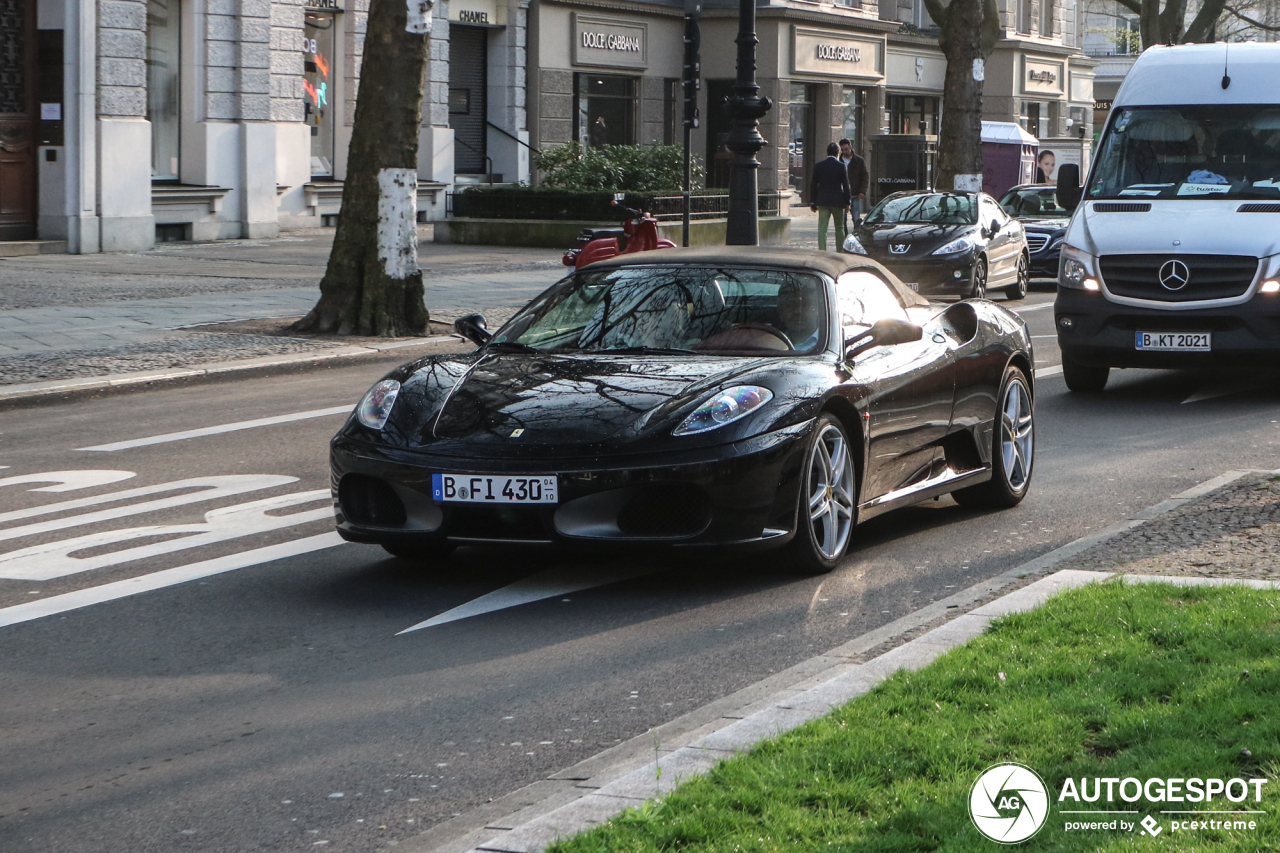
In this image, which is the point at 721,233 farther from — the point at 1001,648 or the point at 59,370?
the point at 1001,648

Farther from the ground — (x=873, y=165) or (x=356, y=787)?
(x=873, y=165)

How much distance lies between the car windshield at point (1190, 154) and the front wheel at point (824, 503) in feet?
24.5

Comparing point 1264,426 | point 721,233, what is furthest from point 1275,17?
point 1264,426

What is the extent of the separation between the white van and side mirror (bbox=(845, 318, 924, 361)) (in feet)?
19.3

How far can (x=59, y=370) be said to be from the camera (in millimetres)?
14023

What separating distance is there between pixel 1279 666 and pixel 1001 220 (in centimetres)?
1945

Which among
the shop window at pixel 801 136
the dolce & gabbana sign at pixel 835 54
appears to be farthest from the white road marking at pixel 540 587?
the shop window at pixel 801 136

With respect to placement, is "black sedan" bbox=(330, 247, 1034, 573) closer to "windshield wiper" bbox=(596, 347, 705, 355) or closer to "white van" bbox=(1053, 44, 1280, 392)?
"windshield wiper" bbox=(596, 347, 705, 355)

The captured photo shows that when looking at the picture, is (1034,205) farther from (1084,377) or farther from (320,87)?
(1084,377)

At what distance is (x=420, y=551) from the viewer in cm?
746

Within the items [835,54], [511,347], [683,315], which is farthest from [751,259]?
[835,54]

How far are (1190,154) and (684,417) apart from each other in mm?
8659

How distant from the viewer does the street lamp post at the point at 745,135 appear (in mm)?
20906

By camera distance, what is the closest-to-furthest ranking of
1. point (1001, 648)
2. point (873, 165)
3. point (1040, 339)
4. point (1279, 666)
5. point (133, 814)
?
point (133, 814) < point (1279, 666) < point (1001, 648) < point (1040, 339) < point (873, 165)
